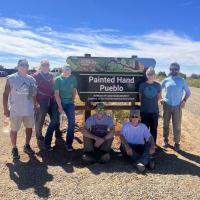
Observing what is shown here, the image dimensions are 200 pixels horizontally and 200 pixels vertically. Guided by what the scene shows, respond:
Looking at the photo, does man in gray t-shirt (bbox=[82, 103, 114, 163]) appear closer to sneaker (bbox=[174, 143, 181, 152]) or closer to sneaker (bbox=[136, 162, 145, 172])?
sneaker (bbox=[136, 162, 145, 172])

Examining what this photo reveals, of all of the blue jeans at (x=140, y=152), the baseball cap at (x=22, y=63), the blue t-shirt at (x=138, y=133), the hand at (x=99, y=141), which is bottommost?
the blue jeans at (x=140, y=152)

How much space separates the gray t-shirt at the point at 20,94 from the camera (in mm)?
7695

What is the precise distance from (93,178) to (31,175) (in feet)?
3.61

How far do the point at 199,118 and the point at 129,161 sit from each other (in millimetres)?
7887

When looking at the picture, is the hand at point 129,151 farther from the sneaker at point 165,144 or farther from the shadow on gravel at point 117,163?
the sneaker at point 165,144

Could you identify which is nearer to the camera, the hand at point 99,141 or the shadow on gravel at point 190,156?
the hand at point 99,141

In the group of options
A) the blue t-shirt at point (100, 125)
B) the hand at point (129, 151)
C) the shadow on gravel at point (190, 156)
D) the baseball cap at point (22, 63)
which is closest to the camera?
the baseball cap at point (22, 63)

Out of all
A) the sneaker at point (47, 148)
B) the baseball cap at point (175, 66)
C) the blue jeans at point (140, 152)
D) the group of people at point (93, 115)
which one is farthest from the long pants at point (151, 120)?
the sneaker at point (47, 148)

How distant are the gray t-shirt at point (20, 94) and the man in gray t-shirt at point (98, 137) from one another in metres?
1.31

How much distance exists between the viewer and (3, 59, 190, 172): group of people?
→ 779cm

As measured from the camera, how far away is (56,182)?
6668 mm

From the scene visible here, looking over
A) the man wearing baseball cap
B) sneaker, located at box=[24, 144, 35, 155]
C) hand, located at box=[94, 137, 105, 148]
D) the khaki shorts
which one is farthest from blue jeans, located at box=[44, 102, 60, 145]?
the man wearing baseball cap

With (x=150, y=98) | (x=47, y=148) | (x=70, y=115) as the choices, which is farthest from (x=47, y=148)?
(x=150, y=98)

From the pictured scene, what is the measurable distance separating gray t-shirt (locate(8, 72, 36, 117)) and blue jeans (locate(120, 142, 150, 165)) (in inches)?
85.5
